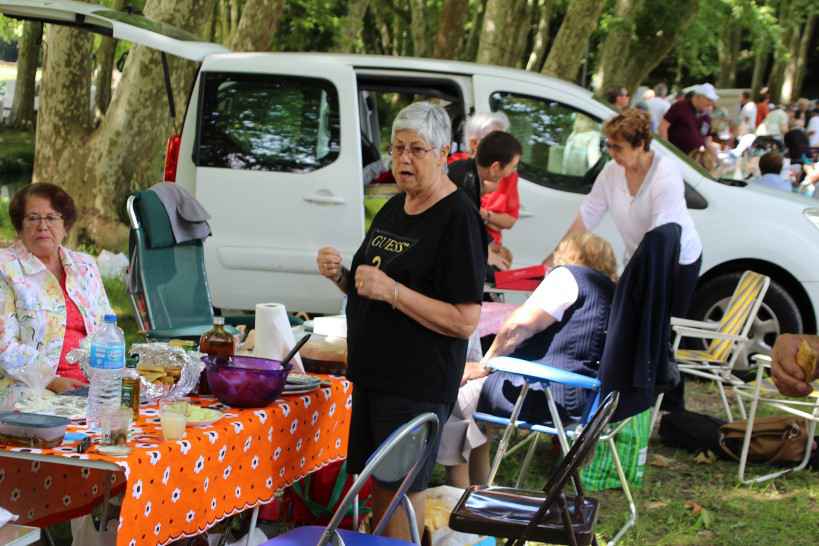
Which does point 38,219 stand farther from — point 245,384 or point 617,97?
point 617,97

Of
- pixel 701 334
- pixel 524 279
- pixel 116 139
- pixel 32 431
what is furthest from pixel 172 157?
pixel 32 431

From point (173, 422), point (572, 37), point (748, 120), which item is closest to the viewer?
point (173, 422)

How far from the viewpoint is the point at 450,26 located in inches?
764

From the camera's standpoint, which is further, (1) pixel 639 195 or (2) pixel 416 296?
(1) pixel 639 195

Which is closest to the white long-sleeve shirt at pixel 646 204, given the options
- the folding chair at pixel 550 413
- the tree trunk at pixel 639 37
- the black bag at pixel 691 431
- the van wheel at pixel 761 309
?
the black bag at pixel 691 431

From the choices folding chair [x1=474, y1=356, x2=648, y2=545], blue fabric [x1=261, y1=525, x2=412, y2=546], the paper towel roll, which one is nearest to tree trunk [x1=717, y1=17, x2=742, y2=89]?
folding chair [x1=474, y1=356, x2=648, y2=545]

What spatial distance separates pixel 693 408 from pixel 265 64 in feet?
11.4

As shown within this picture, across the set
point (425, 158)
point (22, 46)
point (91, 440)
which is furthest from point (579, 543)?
point (22, 46)

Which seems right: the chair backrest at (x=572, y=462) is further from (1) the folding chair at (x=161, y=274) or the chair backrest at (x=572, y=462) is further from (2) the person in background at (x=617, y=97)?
(2) the person in background at (x=617, y=97)

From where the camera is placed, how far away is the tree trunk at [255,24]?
13805 mm

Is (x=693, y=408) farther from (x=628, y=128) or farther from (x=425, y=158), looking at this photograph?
(x=425, y=158)

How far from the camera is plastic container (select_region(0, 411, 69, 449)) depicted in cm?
338

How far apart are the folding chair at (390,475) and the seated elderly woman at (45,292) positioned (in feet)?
3.69

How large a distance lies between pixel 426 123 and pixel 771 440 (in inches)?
139
